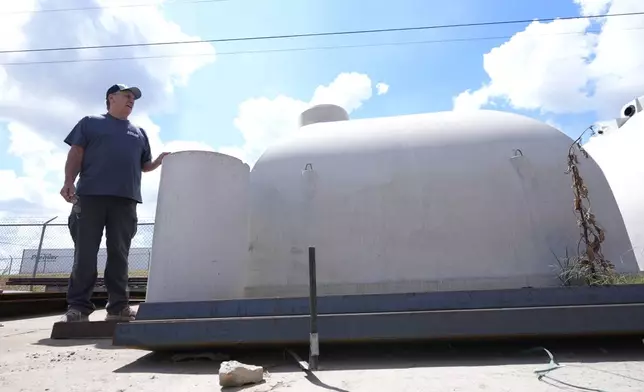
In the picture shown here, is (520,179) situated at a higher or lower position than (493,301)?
higher

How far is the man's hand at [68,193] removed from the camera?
2.83m

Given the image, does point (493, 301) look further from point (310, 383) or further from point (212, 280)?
point (212, 280)

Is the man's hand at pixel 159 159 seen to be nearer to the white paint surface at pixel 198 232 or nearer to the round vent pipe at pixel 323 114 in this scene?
the white paint surface at pixel 198 232

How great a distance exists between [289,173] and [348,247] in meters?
0.80

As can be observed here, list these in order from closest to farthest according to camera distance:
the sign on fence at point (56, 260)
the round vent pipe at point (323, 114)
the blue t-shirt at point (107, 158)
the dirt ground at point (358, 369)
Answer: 1. the dirt ground at point (358, 369)
2. the blue t-shirt at point (107, 158)
3. the round vent pipe at point (323, 114)
4. the sign on fence at point (56, 260)

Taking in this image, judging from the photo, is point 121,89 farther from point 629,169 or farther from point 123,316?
point 629,169

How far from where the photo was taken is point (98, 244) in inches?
114

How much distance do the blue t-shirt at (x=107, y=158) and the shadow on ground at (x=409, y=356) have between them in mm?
1210

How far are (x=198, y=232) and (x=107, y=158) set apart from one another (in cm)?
89

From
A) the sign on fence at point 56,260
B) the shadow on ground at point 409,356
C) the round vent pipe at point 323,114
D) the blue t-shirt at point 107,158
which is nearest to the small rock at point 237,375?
the shadow on ground at point 409,356

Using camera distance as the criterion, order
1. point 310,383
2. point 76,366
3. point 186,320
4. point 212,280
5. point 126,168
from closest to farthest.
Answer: point 310,383
point 76,366
point 186,320
point 212,280
point 126,168

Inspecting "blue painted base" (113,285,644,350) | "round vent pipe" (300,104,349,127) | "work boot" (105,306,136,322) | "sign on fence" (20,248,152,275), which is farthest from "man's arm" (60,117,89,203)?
"sign on fence" (20,248,152,275)

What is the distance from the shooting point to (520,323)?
2096mm

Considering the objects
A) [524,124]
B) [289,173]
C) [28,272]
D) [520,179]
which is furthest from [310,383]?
[28,272]
